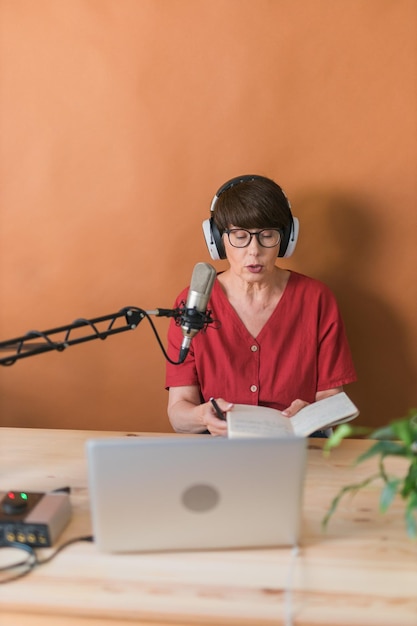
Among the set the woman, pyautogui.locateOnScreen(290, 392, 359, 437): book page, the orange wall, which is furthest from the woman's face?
pyautogui.locateOnScreen(290, 392, 359, 437): book page

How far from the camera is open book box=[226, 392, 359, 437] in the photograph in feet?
4.28

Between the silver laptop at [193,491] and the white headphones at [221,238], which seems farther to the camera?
the white headphones at [221,238]

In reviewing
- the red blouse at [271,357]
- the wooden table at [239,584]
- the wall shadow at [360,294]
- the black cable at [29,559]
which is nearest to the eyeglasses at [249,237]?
the red blouse at [271,357]

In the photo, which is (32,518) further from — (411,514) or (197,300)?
(411,514)

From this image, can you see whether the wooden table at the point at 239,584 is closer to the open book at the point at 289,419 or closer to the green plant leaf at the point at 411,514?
the green plant leaf at the point at 411,514

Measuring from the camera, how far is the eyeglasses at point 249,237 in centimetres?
174

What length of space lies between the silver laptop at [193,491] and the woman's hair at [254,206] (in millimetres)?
853

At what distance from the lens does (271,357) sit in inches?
72.6

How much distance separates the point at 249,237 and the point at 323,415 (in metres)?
0.59

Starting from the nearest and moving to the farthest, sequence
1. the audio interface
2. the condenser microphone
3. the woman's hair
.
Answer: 1. the audio interface
2. the condenser microphone
3. the woman's hair

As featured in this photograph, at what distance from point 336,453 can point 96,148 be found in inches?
51.0

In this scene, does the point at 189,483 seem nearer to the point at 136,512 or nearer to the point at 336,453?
the point at 136,512

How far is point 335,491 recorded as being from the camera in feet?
4.28

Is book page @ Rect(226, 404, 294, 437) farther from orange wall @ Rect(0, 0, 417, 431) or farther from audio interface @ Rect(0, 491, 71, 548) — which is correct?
orange wall @ Rect(0, 0, 417, 431)
